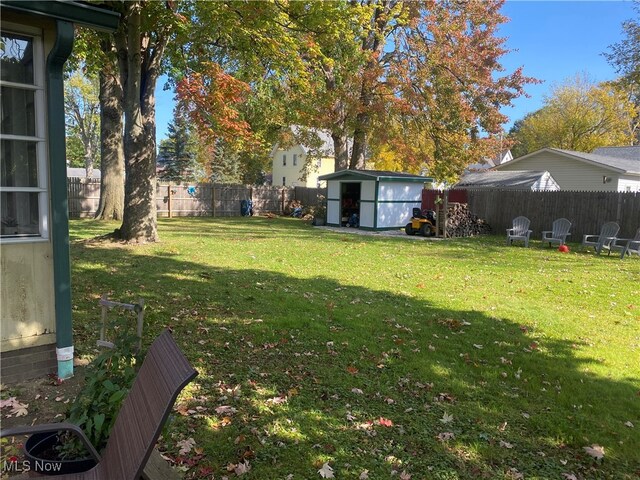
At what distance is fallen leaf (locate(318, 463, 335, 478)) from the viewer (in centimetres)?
275

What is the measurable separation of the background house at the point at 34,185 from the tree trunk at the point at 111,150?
16.2 m

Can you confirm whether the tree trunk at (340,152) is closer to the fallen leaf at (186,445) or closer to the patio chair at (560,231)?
the patio chair at (560,231)

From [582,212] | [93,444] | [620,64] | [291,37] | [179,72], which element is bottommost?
[93,444]

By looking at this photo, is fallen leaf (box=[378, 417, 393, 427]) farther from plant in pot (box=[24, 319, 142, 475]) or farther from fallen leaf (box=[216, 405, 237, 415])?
plant in pot (box=[24, 319, 142, 475])

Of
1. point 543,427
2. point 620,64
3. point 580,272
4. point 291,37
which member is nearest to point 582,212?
point 620,64

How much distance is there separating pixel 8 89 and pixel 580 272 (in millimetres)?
10783

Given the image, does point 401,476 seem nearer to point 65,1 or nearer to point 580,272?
point 65,1

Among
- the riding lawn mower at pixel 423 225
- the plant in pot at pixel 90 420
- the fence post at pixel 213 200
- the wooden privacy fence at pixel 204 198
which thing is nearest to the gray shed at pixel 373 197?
the riding lawn mower at pixel 423 225

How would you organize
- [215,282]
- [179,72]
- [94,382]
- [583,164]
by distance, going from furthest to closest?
[583,164] < [179,72] < [215,282] < [94,382]

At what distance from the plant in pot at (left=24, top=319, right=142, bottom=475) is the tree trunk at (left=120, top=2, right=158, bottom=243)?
9526 mm

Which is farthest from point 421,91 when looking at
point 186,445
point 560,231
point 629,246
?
point 186,445

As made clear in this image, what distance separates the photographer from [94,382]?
263cm

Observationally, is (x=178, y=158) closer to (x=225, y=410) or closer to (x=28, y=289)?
(x=28, y=289)

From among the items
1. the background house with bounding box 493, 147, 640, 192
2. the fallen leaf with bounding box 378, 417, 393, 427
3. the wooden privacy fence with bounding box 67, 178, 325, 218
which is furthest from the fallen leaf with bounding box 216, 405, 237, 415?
the background house with bounding box 493, 147, 640, 192
